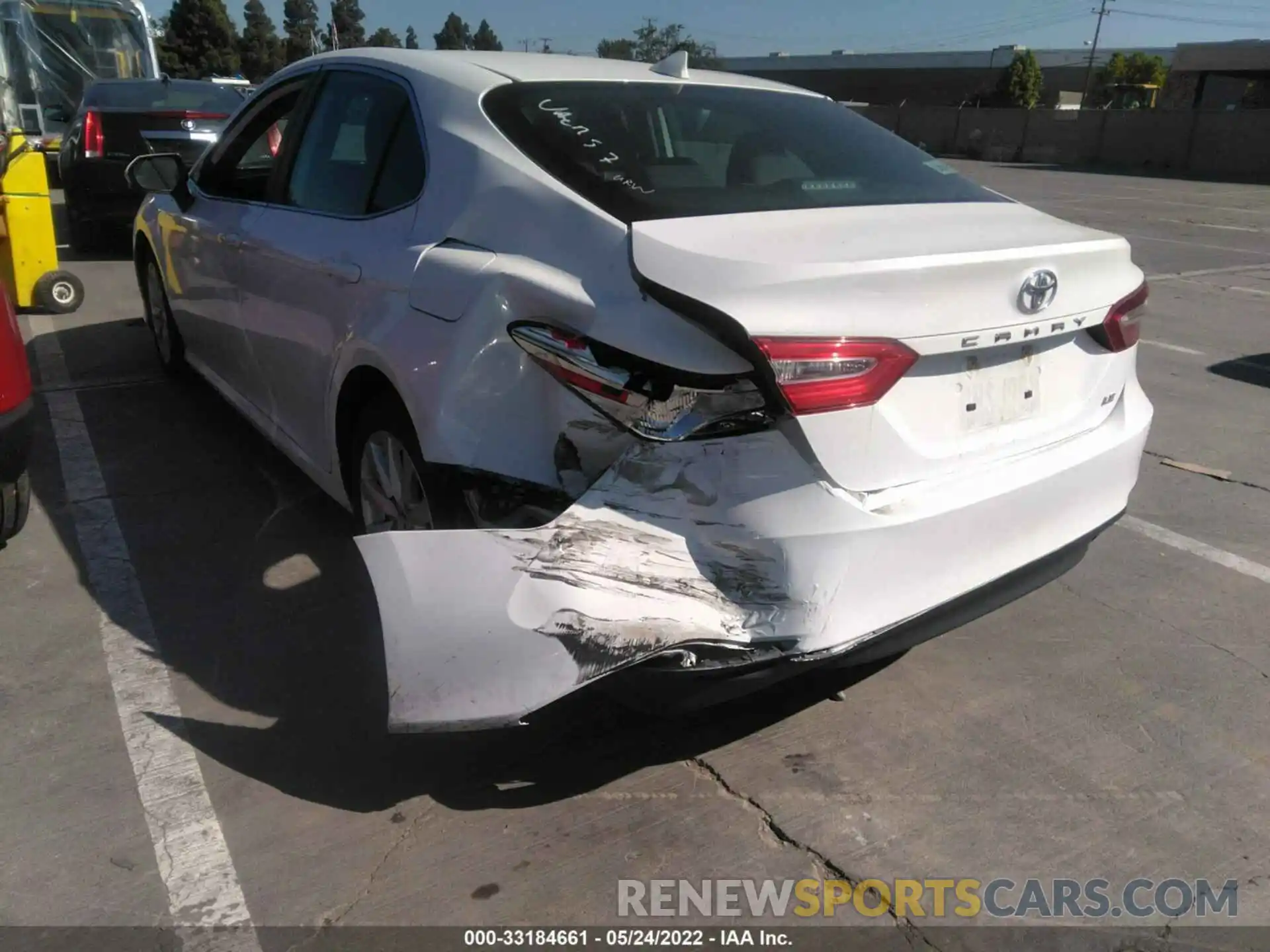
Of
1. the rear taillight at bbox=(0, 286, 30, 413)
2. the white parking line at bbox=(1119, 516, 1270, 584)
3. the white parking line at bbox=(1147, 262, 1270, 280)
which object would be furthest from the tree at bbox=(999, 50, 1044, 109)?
the rear taillight at bbox=(0, 286, 30, 413)

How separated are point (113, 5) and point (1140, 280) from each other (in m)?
19.2

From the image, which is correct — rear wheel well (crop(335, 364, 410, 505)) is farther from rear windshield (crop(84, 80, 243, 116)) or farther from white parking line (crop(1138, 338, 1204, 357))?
rear windshield (crop(84, 80, 243, 116))

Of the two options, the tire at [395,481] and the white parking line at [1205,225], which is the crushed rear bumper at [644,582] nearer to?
the tire at [395,481]

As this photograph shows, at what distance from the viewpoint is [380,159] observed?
3.34m

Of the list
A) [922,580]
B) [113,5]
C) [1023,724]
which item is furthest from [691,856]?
[113,5]

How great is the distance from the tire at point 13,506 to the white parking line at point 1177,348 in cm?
713

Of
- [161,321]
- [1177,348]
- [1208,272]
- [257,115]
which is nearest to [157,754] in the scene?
[257,115]

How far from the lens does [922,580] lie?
2451mm

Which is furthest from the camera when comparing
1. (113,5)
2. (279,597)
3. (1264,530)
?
(113,5)

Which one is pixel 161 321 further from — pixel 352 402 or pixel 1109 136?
pixel 1109 136

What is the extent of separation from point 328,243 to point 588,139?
103cm

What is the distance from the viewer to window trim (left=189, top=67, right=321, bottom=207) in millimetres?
3979

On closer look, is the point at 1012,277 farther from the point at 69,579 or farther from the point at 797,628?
the point at 69,579

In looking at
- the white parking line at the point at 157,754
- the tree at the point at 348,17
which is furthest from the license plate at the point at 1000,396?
the tree at the point at 348,17
